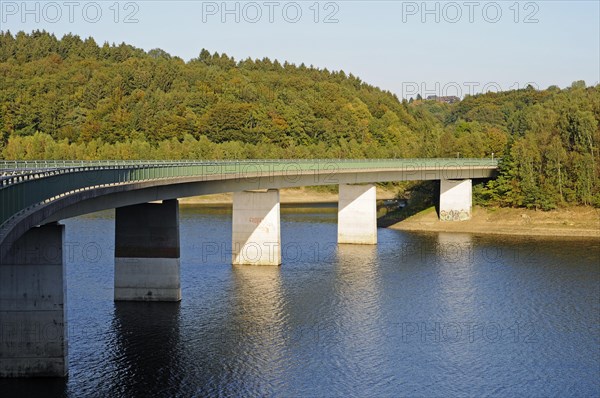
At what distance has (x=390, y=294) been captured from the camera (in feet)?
203

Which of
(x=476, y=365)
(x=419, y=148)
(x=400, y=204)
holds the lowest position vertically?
(x=476, y=365)

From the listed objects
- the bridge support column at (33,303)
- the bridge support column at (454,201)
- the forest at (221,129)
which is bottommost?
the bridge support column at (33,303)

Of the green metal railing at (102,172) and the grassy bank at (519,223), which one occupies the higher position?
the green metal railing at (102,172)

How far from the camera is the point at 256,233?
243 ft

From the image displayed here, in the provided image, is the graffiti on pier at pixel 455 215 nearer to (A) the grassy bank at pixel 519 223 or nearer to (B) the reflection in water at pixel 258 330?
(A) the grassy bank at pixel 519 223

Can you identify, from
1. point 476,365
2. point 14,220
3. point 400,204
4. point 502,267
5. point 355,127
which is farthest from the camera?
point 355,127

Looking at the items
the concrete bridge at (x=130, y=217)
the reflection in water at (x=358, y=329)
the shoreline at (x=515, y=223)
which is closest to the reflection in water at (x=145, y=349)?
the concrete bridge at (x=130, y=217)

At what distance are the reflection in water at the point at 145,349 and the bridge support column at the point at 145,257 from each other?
3.25 feet

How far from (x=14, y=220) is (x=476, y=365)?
25.8 metres

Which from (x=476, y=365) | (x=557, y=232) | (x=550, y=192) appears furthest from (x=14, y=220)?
(x=550, y=192)

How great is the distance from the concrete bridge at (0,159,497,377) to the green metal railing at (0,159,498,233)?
0.08 meters

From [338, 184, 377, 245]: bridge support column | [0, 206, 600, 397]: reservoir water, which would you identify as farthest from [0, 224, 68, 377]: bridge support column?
[338, 184, 377, 245]: bridge support column

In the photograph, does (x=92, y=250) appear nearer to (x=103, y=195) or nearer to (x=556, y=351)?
(x=103, y=195)

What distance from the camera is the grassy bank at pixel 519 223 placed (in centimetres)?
10269
